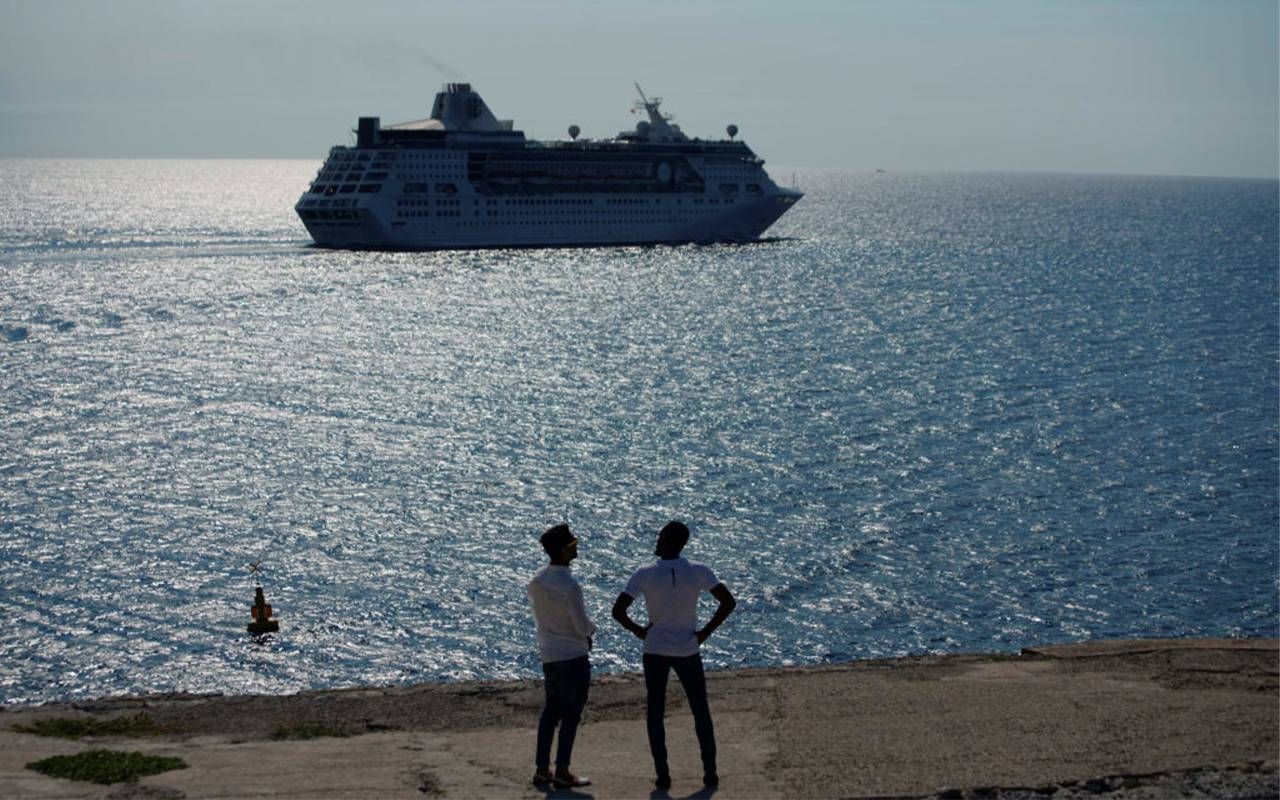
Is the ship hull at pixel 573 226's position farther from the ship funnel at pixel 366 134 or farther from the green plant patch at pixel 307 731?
the green plant patch at pixel 307 731

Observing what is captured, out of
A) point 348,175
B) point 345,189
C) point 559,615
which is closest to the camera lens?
point 559,615

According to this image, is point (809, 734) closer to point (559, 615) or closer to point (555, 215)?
point (559, 615)

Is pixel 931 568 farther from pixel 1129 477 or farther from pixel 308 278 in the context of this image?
pixel 308 278

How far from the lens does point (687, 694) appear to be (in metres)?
8.70

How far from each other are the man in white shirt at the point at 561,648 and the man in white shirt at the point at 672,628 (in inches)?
10.6

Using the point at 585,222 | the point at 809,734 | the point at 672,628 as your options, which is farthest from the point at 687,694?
the point at 585,222

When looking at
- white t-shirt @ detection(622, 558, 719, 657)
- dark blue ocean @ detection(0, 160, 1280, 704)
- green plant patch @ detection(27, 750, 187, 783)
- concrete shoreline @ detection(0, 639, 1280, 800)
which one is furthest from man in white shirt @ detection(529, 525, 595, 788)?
dark blue ocean @ detection(0, 160, 1280, 704)

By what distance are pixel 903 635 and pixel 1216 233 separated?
106 meters

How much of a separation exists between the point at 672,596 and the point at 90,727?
15.6 feet

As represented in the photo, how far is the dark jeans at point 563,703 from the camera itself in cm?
870

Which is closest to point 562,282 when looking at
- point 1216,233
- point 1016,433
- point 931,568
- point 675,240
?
point 675,240

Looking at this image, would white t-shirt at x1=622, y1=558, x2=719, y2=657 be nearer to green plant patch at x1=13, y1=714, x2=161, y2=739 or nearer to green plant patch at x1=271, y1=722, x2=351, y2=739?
green plant patch at x1=271, y1=722, x2=351, y2=739

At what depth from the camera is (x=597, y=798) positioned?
8.61 m

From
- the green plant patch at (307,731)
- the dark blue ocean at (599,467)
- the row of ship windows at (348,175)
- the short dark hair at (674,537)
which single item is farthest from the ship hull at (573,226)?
the short dark hair at (674,537)
